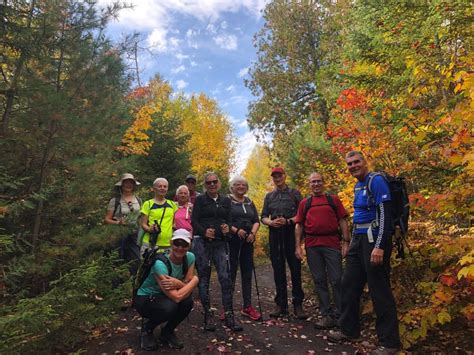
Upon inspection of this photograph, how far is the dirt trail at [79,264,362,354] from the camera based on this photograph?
14.3ft

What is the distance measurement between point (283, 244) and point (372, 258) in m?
1.92

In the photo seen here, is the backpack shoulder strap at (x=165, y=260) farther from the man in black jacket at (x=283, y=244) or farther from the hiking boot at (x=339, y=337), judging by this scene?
the hiking boot at (x=339, y=337)

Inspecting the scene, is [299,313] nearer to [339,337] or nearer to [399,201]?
[339,337]

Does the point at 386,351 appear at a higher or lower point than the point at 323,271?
lower

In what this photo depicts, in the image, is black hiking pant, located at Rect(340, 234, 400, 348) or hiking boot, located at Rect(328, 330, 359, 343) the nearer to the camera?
black hiking pant, located at Rect(340, 234, 400, 348)

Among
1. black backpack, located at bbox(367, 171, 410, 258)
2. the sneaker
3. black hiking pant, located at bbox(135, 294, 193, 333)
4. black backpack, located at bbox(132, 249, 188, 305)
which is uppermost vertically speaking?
black backpack, located at bbox(367, 171, 410, 258)

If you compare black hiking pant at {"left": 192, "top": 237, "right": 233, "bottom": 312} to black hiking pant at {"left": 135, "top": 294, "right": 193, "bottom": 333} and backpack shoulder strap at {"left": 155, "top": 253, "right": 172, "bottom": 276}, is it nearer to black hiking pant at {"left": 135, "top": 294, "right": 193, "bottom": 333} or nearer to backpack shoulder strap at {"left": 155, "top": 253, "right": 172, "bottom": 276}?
black hiking pant at {"left": 135, "top": 294, "right": 193, "bottom": 333}

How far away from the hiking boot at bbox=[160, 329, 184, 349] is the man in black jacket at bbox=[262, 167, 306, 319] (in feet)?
6.05

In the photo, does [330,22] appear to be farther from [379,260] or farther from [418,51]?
[379,260]

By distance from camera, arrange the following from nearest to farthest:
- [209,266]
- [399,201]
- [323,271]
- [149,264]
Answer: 1. [399,201]
2. [149,264]
3. [209,266]
4. [323,271]

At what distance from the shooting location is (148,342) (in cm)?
427

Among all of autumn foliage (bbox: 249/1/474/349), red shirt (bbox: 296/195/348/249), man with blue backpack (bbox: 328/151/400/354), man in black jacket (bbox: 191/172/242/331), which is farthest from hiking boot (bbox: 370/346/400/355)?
man in black jacket (bbox: 191/172/242/331)

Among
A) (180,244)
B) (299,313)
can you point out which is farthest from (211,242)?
(299,313)

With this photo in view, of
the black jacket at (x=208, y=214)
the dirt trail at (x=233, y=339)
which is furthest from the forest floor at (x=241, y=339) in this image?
the black jacket at (x=208, y=214)
